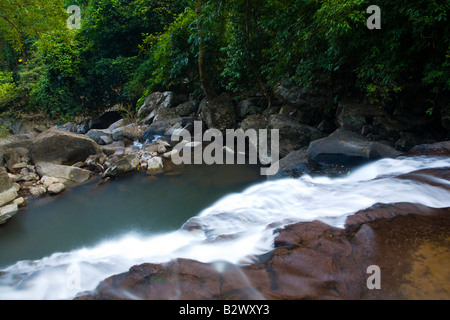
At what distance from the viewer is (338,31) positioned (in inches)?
188

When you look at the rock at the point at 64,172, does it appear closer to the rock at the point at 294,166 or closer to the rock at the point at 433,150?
the rock at the point at 294,166

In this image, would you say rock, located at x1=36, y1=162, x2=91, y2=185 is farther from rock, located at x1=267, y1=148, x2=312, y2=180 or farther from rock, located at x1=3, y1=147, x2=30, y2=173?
rock, located at x1=267, y1=148, x2=312, y2=180

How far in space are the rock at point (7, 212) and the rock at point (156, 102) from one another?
714 centimetres

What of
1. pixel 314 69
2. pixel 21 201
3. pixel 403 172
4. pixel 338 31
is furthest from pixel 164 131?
pixel 403 172

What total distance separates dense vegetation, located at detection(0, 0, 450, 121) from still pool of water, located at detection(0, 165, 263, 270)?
3.31m

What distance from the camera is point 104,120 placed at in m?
14.6

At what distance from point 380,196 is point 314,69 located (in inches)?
156

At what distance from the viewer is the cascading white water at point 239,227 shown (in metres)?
2.66

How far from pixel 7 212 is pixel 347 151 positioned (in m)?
6.79

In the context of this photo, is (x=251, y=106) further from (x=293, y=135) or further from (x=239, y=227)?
(x=239, y=227)

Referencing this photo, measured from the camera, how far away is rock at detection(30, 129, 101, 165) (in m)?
6.74

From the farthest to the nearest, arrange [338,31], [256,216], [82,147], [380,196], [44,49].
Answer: [44,49] < [82,147] < [338,31] < [256,216] < [380,196]
